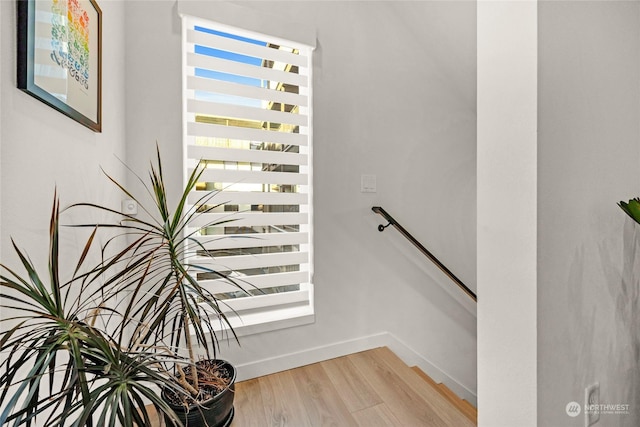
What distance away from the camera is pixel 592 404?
3.39 feet

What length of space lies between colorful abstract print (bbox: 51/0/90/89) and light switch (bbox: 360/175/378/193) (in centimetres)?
152

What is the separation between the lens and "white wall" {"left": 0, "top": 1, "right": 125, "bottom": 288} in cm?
74

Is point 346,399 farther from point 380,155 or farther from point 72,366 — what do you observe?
A: point 380,155

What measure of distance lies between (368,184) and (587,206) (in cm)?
124

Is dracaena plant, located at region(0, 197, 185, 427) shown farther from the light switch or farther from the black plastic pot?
the light switch

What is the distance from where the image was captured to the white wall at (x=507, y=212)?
0.89 metres

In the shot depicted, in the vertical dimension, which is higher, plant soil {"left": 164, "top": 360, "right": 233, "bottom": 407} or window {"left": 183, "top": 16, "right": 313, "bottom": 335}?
window {"left": 183, "top": 16, "right": 313, "bottom": 335}

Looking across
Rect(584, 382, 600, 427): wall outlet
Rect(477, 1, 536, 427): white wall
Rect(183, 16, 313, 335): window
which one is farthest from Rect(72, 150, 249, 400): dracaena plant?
Rect(584, 382, 600, 427): wall outlet

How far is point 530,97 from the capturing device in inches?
34.8

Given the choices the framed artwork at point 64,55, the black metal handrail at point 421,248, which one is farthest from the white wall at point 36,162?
the black metal handrail at point 421,248

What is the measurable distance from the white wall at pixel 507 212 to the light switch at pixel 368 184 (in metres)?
1.09

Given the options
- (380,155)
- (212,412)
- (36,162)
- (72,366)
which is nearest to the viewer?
(72,366)

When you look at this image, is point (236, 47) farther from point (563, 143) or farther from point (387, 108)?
point (563, 143)

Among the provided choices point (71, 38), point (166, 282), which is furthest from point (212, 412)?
point (71, 38)
